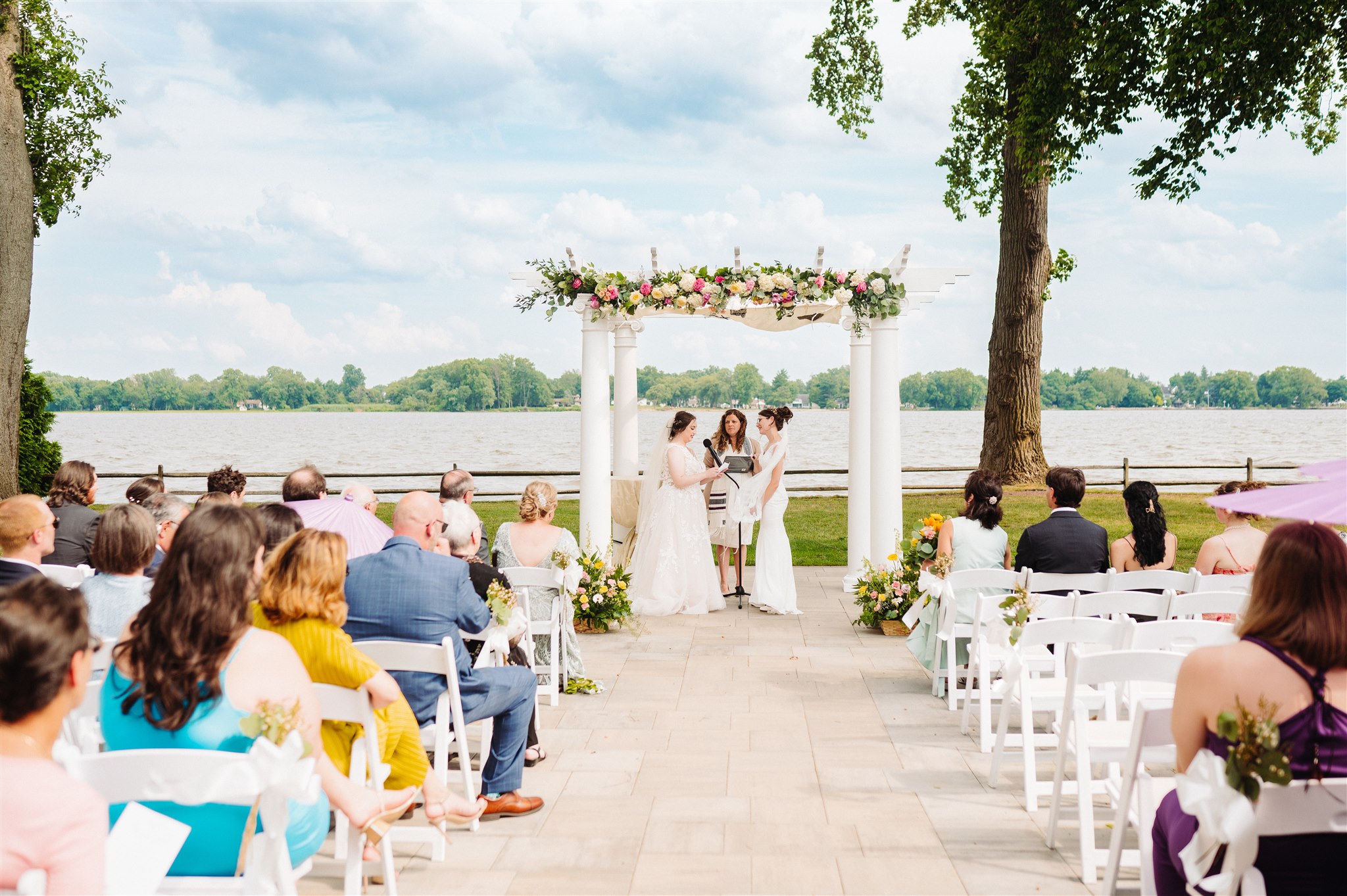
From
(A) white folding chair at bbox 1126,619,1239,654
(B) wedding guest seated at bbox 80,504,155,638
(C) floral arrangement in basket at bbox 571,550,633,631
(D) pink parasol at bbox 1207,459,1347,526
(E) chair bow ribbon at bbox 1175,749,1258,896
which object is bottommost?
(C) floral arrangement in basket at bbox 571,550,633,631

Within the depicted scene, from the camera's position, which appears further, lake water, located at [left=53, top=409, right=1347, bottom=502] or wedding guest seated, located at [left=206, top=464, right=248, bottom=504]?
lake water, located at [left=53, top=409, right=1347, bottom=502]

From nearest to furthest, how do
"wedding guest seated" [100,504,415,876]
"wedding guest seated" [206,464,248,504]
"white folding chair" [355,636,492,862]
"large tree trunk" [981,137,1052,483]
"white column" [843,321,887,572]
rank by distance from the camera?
"wedding guest seated" [100,504,415,876] → "white folding chair" [355,636,492,862] → "wedding guest seated" [206,464,248,504] → "white column" [843,321,887,572] → "large tree trunk" [981,137,1052,483]

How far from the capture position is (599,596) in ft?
29.3

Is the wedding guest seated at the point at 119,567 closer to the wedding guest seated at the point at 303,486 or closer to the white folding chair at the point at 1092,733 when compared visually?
the wedding guest seated at the point at 303,486

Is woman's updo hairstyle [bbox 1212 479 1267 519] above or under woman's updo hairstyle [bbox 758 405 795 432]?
under

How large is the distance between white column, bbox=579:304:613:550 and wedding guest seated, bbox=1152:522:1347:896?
25.0ft

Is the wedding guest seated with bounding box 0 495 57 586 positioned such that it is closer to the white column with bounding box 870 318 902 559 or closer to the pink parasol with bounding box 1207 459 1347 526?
the pink parasol with bounding box 1207 459 1347 526

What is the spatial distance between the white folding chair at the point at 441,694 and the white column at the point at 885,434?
6.29 meters

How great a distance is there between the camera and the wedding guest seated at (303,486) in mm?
6195

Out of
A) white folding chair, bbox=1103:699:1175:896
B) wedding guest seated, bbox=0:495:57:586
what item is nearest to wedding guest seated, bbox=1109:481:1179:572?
white folding chair, bbox=1103:699:1175:896

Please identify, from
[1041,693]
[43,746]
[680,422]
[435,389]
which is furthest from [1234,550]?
[435,389]

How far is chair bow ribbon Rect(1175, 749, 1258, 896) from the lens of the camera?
8.53 ft

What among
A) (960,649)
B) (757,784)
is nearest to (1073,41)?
(960,649)

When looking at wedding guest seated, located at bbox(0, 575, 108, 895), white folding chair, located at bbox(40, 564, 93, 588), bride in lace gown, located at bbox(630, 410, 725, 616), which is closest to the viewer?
wedding guest seated, located at bbox(0, 575, 108, 895)
